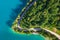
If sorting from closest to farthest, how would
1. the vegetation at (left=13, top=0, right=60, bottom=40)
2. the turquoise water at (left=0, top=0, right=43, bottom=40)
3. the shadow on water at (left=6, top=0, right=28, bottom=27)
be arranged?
1. the vegetation at (left=13, top=0, right=60, bottom=40)
2. the turquoise water at (left=0, top=0, right=43, bottom=40)
3. the shadow on water at (left=6, top=0, right=28, bottom=27)

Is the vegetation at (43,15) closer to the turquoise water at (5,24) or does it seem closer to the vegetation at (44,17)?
the vegetation at (44,17)

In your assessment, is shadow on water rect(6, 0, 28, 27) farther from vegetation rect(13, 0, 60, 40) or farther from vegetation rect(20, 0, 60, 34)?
vegetation rect(20, 0, 60, 34)

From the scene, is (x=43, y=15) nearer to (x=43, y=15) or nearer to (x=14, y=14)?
(x=43, y=15)

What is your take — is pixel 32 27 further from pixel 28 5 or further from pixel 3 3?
pixel 3 3

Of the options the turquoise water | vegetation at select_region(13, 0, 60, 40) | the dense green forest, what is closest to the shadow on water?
the turquoise water

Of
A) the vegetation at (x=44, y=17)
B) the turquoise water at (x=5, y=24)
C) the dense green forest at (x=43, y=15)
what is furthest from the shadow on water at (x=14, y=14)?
the dense green forest at (x=43, y=15)

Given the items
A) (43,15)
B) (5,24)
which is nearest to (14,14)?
(5,24)

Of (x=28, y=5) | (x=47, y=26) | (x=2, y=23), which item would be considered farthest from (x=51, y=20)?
(x=2, y=23)
